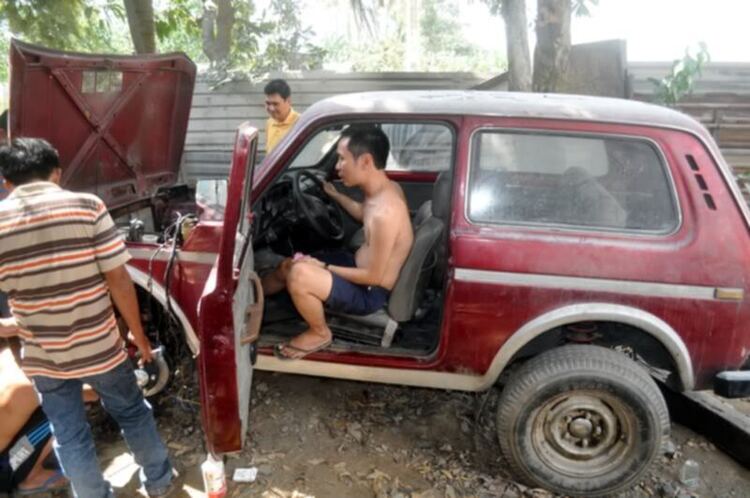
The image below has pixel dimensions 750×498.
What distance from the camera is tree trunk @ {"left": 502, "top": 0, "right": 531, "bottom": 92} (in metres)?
6.20

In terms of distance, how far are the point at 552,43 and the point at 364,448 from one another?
4447mm

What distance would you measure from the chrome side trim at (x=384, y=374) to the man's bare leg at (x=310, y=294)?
4.1 inches

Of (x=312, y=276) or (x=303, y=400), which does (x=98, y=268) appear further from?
(x=303, y=400)

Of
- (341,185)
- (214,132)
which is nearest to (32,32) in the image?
(214,132)

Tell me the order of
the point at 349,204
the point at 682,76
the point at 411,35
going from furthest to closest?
the point at 411,35 → the point at 682,76 → the point at 349,204

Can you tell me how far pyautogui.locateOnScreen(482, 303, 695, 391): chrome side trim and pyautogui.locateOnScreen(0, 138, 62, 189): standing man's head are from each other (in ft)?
7.05

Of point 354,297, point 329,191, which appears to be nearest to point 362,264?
point 354,297

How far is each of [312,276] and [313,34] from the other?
732 centimetres

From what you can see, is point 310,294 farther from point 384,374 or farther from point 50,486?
point 50,486

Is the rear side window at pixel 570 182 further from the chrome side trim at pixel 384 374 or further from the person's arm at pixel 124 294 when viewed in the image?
the person's arm at pixel 124 294

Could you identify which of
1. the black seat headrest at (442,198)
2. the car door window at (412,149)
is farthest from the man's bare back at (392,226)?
the car door window at (412,149)

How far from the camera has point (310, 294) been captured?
8.80ft

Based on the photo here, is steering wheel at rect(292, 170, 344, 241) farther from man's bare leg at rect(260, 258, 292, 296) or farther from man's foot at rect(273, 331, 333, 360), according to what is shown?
man's foot at rect(273, 331, 333, 360)

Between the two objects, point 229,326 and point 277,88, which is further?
point 277,88
